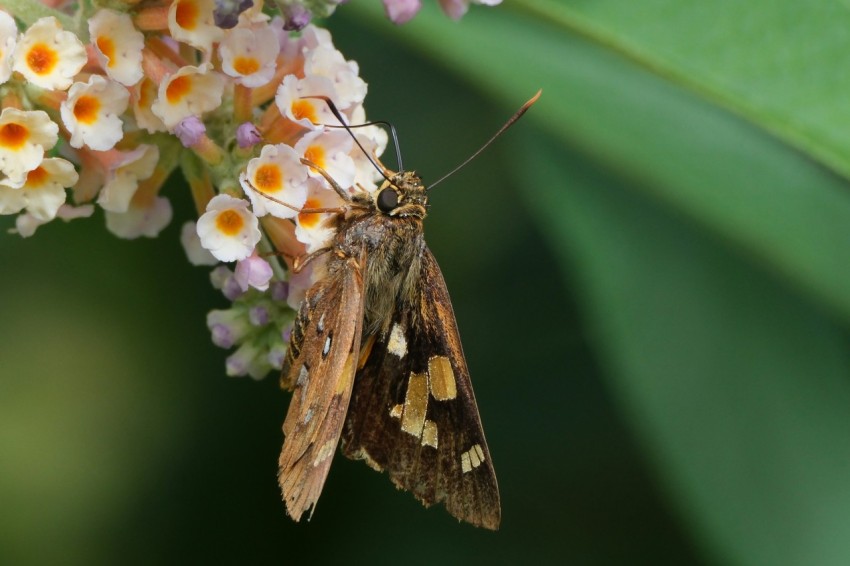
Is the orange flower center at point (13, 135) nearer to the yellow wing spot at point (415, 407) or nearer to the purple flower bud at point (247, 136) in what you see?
the purple flower bud at point (247, 136)

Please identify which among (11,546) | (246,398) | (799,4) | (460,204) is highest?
(799,4)

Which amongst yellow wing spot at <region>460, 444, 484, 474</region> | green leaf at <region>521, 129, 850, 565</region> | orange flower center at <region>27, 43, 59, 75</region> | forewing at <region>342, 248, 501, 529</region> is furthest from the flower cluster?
green leaf at <region>521, 129, 850, 565</region>

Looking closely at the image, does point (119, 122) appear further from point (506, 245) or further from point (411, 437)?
point (506, 245)

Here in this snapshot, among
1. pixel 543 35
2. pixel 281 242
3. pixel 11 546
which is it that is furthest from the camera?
pixel 11 546

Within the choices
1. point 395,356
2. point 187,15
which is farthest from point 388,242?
point 187,15

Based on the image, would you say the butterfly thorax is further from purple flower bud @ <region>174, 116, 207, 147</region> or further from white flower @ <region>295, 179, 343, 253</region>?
purple flower bud @ <region>174, 116, 207, 147</region>

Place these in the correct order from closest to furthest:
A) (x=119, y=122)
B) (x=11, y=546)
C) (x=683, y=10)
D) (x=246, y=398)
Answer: (x=119, y=122), (x=683, y=10), (x=11, y=546), (x=246, y=398)

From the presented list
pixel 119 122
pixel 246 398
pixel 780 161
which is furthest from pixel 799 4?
pixel 246 398

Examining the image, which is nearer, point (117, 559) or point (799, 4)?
point (799, 4)
